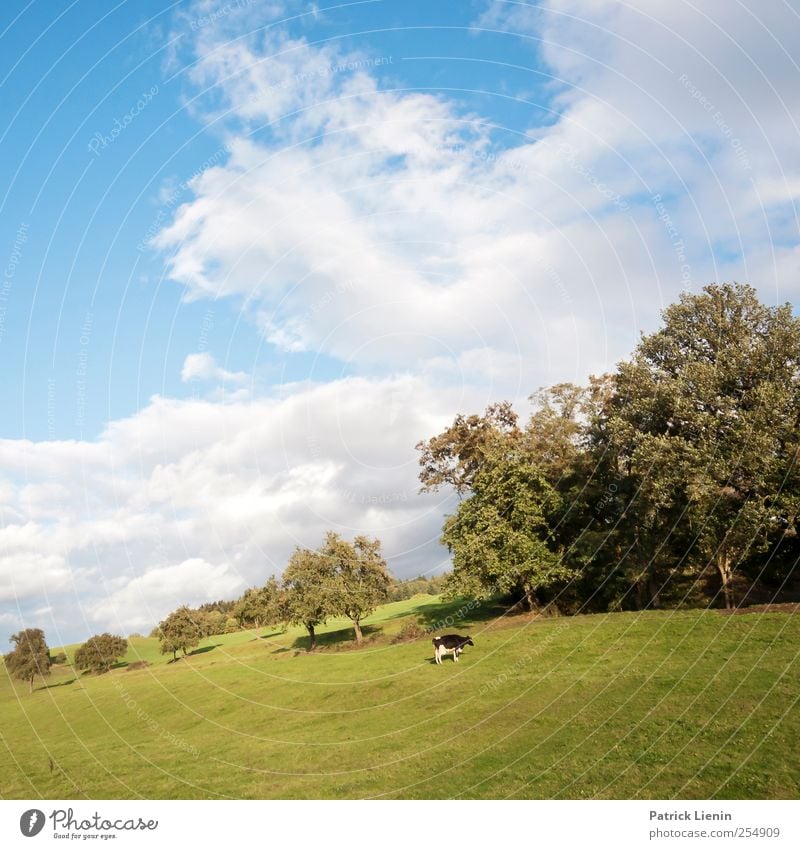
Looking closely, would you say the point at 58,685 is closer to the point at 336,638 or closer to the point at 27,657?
the point at 27,657

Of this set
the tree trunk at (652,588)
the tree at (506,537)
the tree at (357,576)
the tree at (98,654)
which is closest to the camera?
the tree at (506,537)

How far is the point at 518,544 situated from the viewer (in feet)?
145

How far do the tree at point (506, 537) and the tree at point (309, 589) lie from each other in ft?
51.8

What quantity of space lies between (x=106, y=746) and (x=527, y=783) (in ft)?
85.2

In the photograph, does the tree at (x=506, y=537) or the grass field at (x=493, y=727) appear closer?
the grass field at (x=493, y=727)

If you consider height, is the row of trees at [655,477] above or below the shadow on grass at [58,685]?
above

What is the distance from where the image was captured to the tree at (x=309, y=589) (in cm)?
5716
